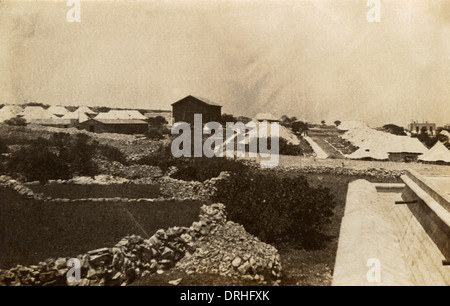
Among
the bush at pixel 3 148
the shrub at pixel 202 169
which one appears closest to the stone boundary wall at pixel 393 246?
the shrub at pixel 202 169

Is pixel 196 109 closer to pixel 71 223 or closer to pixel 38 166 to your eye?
pixel 38 166

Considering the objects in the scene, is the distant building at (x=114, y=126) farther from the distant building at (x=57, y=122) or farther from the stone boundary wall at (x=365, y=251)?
the stone boundary wall at (x=365, y=251)

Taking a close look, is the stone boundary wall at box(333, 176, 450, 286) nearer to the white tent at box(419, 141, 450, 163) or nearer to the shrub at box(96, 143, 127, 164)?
the shrub at box(96, 143, 127, 164)

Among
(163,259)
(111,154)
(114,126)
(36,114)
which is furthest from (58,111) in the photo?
(163,259)

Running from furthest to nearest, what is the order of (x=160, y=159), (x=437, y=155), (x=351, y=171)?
1. (x=437, y=155)
2. (x=351, y=171)
3. (x=160, y=159)

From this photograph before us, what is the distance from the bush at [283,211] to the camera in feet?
38.8

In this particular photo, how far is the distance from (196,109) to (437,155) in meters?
22.6

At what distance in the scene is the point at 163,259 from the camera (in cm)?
982

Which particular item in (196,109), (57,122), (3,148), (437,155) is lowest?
(437,155)

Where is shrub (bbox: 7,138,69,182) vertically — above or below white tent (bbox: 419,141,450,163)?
below

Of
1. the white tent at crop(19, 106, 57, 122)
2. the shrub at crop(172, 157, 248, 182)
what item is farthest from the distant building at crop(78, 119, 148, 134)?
the shrub at crop(172, 157, 248, 182)

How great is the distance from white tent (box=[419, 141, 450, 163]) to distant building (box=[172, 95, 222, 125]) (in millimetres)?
19630

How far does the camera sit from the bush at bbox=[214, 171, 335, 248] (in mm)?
11812

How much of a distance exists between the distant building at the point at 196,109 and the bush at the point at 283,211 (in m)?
18.8
